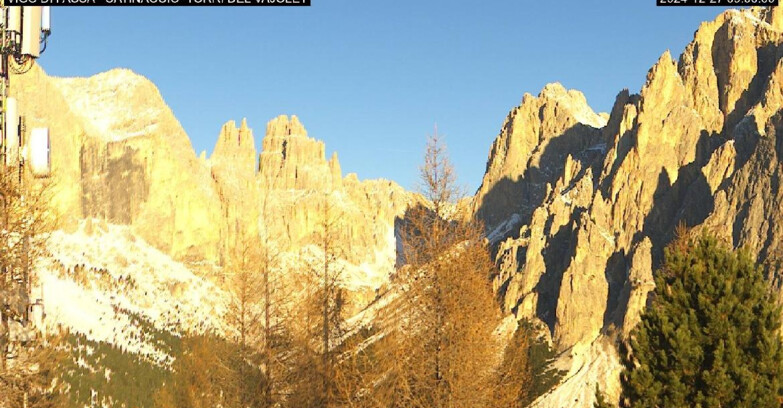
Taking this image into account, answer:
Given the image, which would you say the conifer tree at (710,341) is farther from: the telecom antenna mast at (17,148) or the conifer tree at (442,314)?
the telecom antenna mast at (17,148)

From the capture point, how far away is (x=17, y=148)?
76.1ft

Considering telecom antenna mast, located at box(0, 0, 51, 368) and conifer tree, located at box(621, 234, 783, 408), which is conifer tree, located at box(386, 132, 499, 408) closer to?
conifer tree, located at box(621, 234, 783, 408)

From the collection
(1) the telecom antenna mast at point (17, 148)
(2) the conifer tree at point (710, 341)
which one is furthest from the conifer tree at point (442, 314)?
(1) the telecom antenna mast at point (17, 148)

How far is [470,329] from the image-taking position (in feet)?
79.2

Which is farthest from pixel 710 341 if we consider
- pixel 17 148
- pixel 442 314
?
pixel 17 148

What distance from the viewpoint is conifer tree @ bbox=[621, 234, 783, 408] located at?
26.6m

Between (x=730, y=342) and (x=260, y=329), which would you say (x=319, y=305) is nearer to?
(x=260, y=329)

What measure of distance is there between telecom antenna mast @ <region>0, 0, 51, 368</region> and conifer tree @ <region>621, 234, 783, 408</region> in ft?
61.9

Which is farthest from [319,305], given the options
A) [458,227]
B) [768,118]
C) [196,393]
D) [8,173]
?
[768,118]

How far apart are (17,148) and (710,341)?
72.7 ft

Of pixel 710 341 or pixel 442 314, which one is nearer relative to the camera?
pixel 442 314

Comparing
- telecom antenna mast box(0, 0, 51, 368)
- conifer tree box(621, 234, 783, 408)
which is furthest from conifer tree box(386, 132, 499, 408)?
telecom antenna mast box(0, 0, 51, 368)

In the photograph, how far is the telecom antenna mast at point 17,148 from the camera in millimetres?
22109

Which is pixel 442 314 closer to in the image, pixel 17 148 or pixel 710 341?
pixel 710 341
